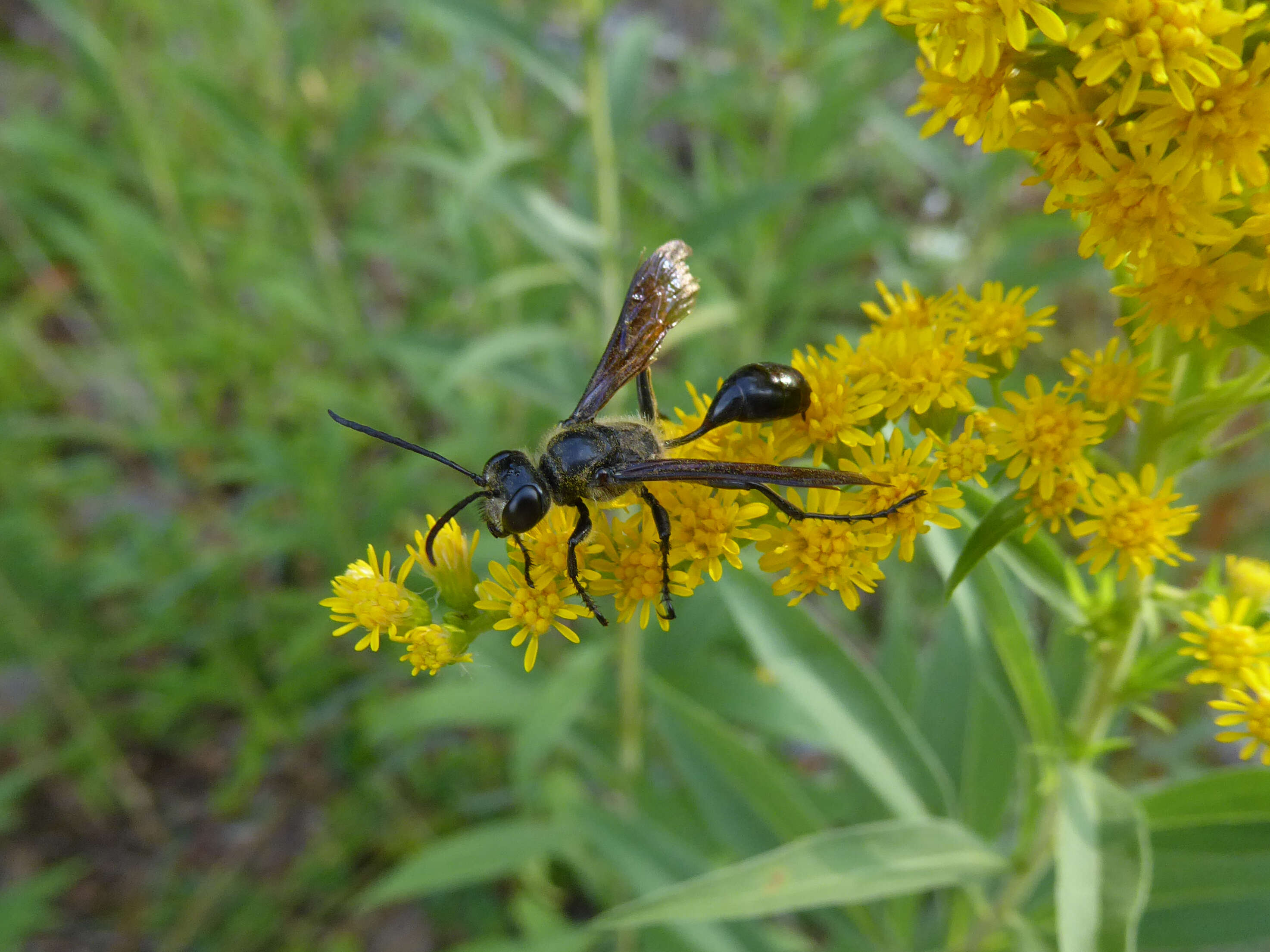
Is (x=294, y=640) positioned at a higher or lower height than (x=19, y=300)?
lower

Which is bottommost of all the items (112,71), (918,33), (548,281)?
(918,33)

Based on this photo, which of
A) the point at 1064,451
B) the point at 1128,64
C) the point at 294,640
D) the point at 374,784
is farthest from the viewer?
the point at 374,784

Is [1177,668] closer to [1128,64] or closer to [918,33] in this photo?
[1128,64]

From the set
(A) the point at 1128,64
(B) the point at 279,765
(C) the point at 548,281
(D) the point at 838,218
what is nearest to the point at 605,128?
(C) the point at 548,281

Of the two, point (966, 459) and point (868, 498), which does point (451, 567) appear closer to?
point (868, 498)

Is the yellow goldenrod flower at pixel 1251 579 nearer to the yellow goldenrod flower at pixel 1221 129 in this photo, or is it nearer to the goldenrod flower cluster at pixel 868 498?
the goldenrod flower cluster at pixel 868 498

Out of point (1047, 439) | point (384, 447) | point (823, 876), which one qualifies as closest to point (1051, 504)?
point (1047, 439)
